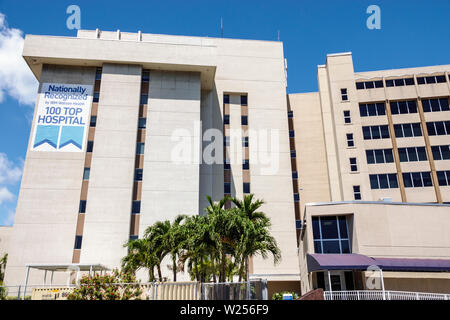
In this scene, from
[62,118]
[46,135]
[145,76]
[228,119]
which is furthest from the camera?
[228,119]

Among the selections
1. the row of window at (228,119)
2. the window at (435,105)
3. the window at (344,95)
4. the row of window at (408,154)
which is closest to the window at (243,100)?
the row of window at (228,119)

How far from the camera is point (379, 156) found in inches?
1796

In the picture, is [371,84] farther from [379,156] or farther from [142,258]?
[142,258]

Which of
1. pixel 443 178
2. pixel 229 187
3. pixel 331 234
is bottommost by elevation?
pixel 331 234

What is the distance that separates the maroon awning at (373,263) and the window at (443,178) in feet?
68.6

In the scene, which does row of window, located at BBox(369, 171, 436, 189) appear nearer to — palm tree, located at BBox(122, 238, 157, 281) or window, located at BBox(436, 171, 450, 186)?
window, located at BBox(436, 171, 450, 186)

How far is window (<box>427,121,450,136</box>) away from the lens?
4500cm

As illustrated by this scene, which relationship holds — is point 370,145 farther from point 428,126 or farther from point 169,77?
point 169,77

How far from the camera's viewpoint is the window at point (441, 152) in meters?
44.0

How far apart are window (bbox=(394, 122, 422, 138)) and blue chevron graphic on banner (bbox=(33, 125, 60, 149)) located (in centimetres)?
4449

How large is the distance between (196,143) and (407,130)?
28.4m

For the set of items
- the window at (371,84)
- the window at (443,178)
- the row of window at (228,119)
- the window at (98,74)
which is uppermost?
the window at (98,74)

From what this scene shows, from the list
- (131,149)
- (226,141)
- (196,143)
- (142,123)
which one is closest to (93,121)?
(142,123)

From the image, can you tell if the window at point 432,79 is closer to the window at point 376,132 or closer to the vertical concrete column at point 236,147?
the window at point 376,132
